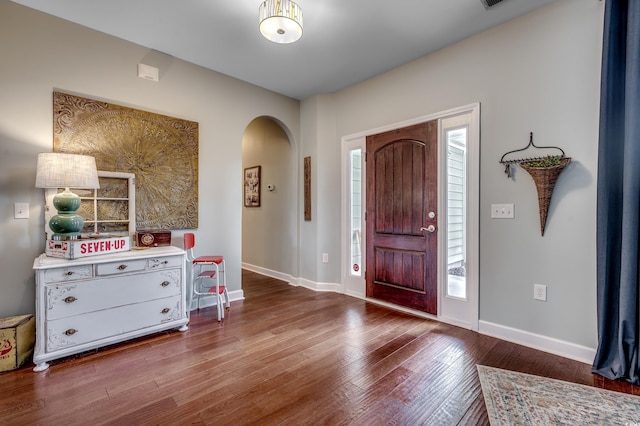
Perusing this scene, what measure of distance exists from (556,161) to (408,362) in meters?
1.90

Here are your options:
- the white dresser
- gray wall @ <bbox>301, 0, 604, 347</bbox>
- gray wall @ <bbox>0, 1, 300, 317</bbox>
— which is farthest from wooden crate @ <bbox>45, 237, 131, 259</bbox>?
gray wall @ <bbox>301, 0, 604, 347</bbox>

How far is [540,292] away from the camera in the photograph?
96.3 inches

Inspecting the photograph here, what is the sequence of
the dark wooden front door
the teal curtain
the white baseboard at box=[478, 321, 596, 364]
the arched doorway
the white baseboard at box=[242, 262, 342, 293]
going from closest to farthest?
the teal curtain → the white baseboard at box=[478, 321, 596, 364] → the dark wooden front door → the white baseboard at box=[242, 262, 342, 293] → the arched doorway

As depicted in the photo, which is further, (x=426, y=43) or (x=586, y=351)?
(x=426, y=43)

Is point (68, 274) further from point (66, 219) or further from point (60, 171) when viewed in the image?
point (60, 171)

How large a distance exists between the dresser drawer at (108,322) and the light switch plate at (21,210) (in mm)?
940

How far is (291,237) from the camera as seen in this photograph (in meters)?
4.62

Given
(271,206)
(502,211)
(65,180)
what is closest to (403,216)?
(502,211)

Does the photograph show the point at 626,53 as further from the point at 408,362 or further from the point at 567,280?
the point at 408,362

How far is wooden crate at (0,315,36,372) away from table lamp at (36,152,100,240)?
65 cm

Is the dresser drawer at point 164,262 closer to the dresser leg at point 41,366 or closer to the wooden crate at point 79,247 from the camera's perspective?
the wooden crate at point 79,247

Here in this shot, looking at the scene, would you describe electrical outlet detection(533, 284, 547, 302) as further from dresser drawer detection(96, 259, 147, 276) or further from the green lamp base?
the green lamp base

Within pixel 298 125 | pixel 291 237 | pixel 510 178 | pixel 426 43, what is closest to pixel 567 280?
pixel 510 178

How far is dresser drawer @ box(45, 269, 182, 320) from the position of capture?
2.16 metres
